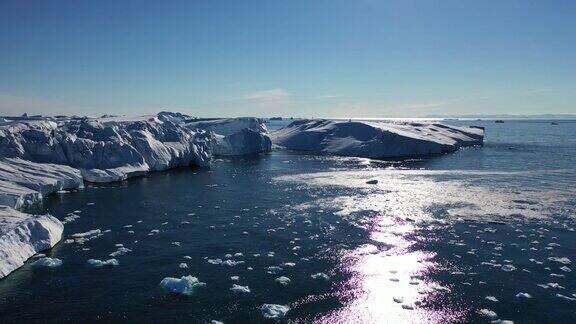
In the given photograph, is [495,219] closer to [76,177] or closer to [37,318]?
[37,318]

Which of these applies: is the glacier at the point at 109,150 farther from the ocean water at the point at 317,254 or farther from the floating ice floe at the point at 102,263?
the floating ice floe at the point at 102,263

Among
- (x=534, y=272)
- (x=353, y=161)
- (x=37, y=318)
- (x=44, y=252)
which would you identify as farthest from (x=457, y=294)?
(x=353, y=161)

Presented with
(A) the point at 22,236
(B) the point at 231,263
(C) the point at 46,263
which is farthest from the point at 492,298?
(A) the point at 22,236

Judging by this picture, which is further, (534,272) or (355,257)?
(355,257)

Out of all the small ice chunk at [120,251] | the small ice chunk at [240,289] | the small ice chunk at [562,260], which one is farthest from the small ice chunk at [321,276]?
the small ice chunk at [562,260]

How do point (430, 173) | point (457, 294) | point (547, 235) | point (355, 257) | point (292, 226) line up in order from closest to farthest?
point (457, 294) → point (355, 257) → point (547, 235) → point (292, 226) → point (430, 173)

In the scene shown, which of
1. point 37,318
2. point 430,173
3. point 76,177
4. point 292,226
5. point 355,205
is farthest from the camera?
point 430,173
